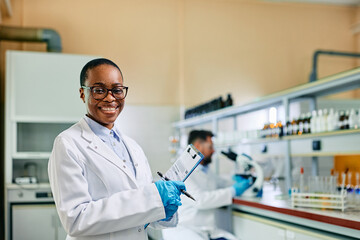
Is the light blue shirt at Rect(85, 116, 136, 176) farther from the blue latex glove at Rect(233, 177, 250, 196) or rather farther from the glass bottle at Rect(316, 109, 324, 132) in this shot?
the blue latex glove at Rect(233, 177, 250, 196)

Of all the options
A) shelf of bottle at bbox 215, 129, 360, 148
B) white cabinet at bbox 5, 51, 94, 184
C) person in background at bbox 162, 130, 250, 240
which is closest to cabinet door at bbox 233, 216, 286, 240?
person in background at bbox 162, 130, 250, 240

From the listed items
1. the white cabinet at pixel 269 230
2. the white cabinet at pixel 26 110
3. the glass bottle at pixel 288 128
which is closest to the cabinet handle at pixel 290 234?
the white cabinet at pixel 269 230

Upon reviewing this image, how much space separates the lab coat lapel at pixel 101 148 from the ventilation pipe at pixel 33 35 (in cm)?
376

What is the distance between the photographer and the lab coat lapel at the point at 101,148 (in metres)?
1.37

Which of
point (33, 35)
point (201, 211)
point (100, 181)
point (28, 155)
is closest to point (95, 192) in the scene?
point (100, 181)

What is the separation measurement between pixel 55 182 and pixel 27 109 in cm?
307

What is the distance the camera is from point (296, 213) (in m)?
2.33

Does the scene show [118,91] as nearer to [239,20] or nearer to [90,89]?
[90,89]

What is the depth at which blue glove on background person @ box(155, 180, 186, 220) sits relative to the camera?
4.33ft

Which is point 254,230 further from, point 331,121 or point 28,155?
point 28,155

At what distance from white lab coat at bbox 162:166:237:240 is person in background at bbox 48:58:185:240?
127 centimetres

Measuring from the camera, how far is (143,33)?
5.51 m

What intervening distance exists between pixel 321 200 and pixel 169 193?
4.60 feet

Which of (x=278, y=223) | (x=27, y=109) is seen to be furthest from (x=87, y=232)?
(x=27, y=109)
